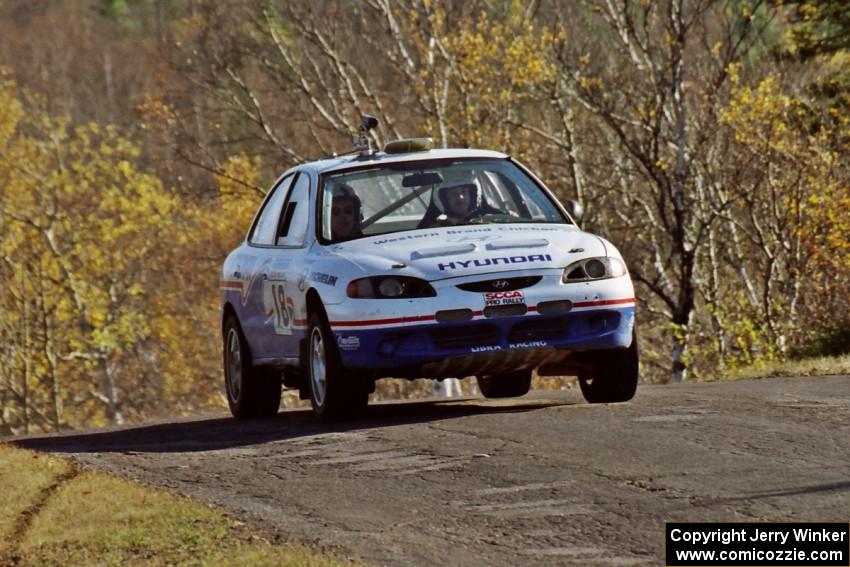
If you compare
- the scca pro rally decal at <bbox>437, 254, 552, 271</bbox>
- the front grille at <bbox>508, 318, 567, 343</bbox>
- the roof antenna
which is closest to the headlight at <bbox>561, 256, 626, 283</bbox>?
the scca pro rally decal at <bbox>437, 254, 552, 271</bbox>

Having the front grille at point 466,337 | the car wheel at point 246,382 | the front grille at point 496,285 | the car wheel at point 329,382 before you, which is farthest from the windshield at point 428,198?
the car wheel at point 246,382

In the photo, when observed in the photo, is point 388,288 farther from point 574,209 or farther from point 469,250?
point 574,209

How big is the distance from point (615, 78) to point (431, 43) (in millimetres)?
6094

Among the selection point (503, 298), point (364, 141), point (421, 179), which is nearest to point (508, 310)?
point (503, 298)

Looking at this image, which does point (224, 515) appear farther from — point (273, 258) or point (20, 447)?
point (273, 258)

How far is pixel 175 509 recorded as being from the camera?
291 inches

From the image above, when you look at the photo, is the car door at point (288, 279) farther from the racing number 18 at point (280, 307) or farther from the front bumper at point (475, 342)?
the front bumper at point (475, 342)

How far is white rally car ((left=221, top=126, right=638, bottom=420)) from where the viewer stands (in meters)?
10.1

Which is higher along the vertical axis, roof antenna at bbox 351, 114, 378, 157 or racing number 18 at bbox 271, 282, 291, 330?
roof antenna at bbox 351, 114, 378, 157

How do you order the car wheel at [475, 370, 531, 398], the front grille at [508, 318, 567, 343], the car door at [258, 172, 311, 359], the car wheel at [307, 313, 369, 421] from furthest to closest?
the car wheel at [475, 370, 531, 398], the car door at [258, 172, 311, 359], the car wheel at [307, 313, 369, 421], the front grille at [508, 318, 567, 343]

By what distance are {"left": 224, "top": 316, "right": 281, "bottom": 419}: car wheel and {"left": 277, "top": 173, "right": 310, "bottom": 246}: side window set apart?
979mm

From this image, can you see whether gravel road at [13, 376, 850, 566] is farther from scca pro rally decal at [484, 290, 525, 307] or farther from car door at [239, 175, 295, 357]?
car door at [239, 175, 295, 357]

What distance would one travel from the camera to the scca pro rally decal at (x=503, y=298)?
33.1 ft

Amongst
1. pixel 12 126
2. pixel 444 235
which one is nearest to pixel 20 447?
pixel 444 235
